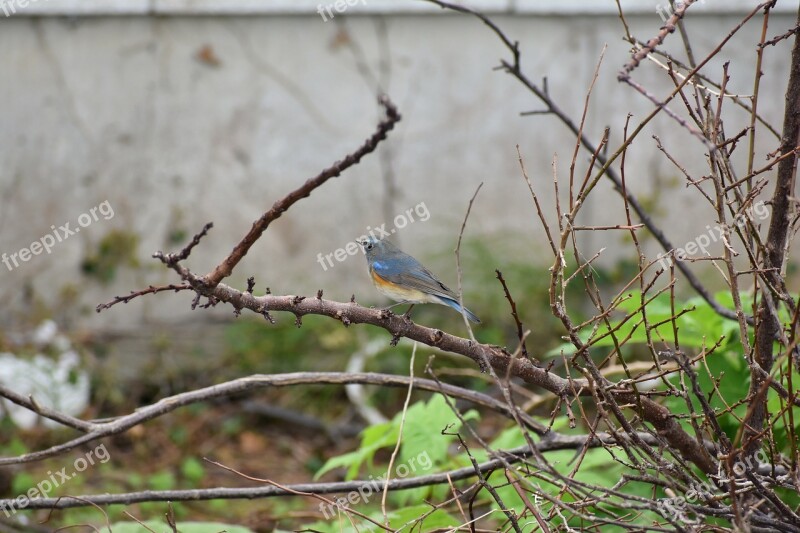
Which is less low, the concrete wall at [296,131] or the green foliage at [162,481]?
the concrete wall at [296,131]

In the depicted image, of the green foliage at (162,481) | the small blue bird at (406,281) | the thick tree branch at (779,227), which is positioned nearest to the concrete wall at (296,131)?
the green foliage at (162,481)

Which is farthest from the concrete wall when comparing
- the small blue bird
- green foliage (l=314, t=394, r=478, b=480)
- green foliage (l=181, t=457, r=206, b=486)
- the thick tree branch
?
the thick tree branch

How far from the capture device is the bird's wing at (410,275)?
446 cm

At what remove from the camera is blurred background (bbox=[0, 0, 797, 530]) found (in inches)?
324

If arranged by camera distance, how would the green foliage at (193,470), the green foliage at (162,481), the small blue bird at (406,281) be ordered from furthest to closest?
the green foliage at (193,470)
the green foliage at (162,481)
the small blue bird at (406,281)

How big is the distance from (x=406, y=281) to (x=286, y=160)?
435cm

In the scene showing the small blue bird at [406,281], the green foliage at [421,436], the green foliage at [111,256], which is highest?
the green foliage at [111,256]

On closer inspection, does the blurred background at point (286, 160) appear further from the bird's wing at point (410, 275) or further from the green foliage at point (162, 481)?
the bird's wing at point (410, 275)

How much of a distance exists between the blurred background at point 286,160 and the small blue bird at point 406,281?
3387mm

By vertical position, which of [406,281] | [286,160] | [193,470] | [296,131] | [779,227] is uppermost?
[296,131]

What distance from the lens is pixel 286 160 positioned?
855 cm

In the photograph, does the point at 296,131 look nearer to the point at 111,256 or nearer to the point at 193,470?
the point at 111,256

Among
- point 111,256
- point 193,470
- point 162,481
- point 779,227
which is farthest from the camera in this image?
point 111,256

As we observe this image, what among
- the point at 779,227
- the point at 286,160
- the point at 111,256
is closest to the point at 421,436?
the point at 779,227
